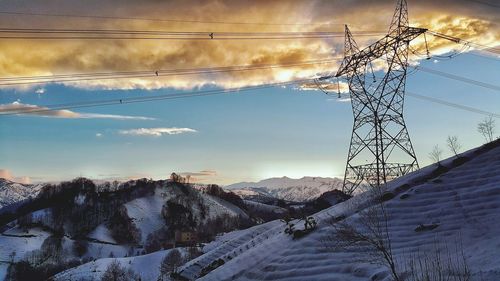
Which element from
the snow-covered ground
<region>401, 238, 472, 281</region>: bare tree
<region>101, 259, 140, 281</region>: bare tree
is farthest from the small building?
<region>401, 238, 472, 281</region>: bare tree

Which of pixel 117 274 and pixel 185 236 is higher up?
pixel 185 236

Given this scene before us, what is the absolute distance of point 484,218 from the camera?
56.7 feet

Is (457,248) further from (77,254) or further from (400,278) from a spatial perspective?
(77,254)

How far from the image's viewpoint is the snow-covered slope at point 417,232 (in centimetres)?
1591

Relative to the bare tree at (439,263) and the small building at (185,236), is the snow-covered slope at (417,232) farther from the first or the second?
the small building at (185,236)

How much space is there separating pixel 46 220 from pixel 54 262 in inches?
2425

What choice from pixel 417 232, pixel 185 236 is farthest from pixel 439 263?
pixel 185 236

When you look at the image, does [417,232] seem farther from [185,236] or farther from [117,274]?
[185,236]

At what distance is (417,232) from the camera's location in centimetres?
1866

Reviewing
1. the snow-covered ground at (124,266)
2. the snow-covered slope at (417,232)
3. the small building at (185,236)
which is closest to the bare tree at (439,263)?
the snow-covered slope at (417,232)

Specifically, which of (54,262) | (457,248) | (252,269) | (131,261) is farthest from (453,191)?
(54,262)

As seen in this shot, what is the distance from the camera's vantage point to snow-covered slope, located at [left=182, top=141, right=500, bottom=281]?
15914 mm

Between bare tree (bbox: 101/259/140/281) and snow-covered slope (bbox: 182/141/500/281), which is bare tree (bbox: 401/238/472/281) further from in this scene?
bare tree (bbox: 101/259/140/281)

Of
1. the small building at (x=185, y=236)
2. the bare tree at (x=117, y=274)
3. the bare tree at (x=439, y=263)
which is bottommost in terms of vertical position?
the bare tree at (x=117, y=274)
